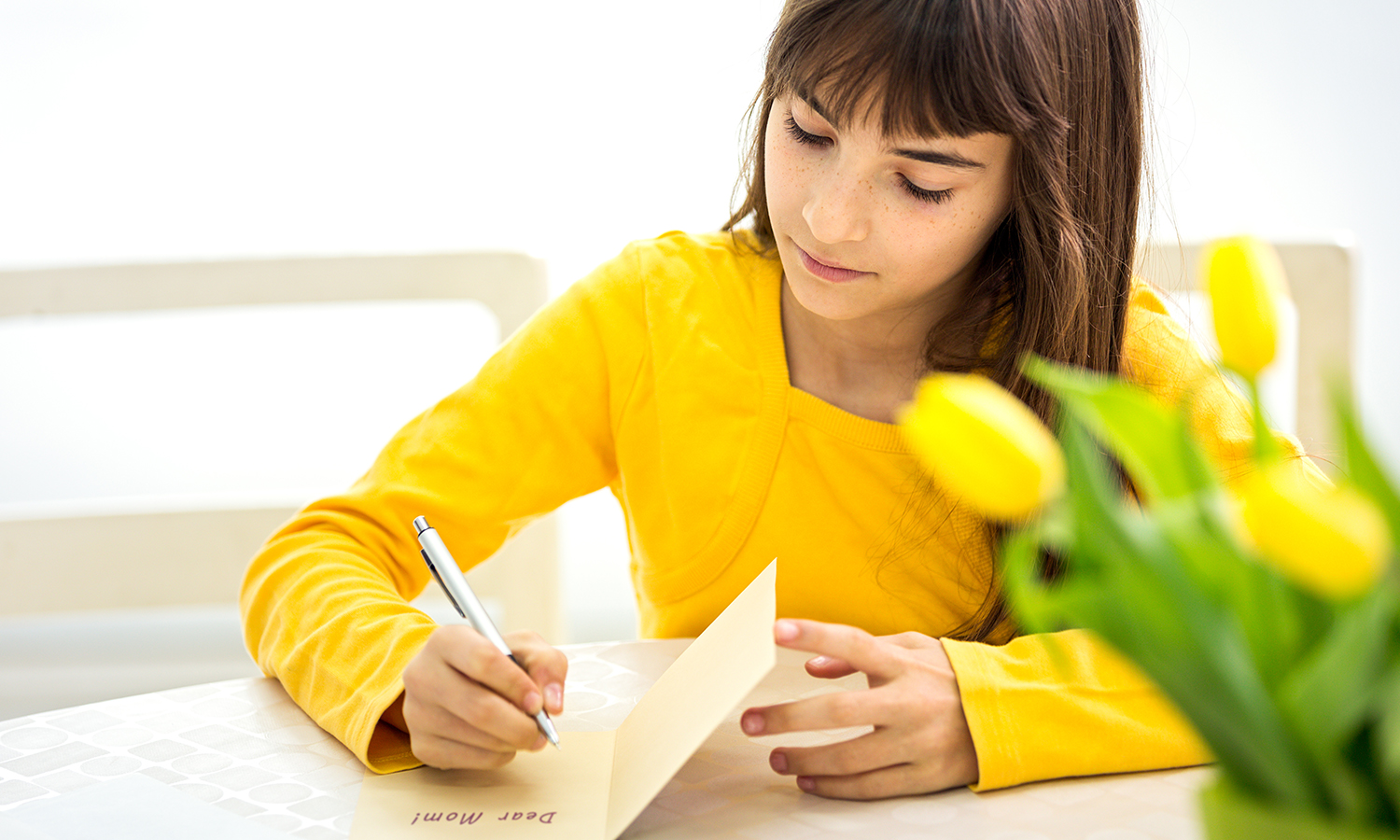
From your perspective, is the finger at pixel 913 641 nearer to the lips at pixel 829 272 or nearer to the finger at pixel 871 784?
the finger at pixel 871 784

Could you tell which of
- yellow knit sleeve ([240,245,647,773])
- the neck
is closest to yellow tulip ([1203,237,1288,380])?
yellow knit sleeve ([240,245,647,773])

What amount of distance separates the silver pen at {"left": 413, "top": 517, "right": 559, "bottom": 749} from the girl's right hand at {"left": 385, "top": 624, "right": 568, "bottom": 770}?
13 mm

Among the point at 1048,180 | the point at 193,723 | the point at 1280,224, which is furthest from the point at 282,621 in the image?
the point at 1280,224

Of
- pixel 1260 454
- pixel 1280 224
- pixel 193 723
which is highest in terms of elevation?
pixel 1260 454

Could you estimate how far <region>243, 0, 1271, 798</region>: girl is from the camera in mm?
524

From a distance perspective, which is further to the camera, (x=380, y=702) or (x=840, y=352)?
(x=840, y=352)

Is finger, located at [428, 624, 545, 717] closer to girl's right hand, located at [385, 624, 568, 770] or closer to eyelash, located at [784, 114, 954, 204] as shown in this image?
girl's right hand, located at [385, 624, 568, 770]

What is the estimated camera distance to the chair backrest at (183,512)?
1.04m

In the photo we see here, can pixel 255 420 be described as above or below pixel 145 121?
below

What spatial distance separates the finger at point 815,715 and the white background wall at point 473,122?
1.15 metres

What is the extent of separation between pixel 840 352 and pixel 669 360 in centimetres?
13

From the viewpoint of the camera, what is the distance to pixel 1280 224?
1.60m

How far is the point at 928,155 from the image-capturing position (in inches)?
25.9

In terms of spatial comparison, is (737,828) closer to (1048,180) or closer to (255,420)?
(1048,180)
